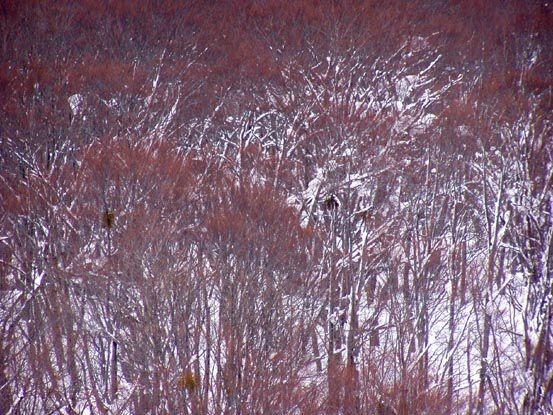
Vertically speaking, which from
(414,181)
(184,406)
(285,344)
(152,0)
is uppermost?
(152,0)

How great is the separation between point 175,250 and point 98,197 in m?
2.24

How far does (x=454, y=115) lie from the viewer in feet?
49.6

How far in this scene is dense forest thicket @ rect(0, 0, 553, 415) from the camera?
9.41m

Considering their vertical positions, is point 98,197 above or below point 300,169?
below

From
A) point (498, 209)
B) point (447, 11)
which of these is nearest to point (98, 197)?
point (498, 209)

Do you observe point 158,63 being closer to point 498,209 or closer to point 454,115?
point 454,115

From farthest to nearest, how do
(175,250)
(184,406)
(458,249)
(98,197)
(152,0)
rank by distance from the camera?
1. (152,0)
2. (458,249)
3. (98,197)
4. (175,250)
5. (184,406)

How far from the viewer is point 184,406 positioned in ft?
26.2

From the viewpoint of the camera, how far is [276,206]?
12.6 meters

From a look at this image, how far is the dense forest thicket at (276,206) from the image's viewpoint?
9406 mm

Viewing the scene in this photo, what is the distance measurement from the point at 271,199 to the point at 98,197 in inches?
138

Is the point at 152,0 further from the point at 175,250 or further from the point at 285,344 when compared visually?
the point at 285,344

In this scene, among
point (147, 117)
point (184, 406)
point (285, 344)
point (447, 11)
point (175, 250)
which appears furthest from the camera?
point (447, 11)

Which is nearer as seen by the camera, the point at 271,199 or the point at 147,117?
the point at 271,199
